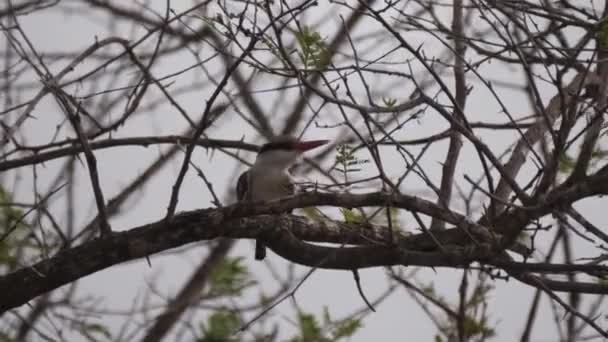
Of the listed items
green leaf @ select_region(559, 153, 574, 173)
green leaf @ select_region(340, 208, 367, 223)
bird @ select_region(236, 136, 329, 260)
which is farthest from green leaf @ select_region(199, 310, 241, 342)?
bird @ select_region(236, 136, 329, 260)

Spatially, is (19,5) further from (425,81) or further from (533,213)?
(533,213)

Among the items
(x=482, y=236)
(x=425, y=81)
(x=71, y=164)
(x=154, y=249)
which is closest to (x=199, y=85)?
(x=71, y=164)

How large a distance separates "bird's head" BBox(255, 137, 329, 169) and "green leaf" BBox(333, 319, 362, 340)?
3.57ft

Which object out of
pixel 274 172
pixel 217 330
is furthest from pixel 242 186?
pixel 217 330

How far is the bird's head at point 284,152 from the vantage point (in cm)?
462

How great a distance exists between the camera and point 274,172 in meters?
4.59

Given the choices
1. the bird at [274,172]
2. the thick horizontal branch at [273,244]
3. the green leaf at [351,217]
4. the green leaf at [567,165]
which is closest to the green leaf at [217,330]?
the thick horizontal branch at [273,244]

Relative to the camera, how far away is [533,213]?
8.80ft

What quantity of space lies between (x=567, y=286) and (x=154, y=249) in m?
1.51

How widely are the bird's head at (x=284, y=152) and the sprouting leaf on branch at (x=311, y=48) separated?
1.37 m

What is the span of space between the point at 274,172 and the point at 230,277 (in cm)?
123

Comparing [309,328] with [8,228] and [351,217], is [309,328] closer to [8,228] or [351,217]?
[351,217]

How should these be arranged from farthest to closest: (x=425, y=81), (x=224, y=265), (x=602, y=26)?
(x=425, y=81), (x=224, y=265), (x=602, y=26)

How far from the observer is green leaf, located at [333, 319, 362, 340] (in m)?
3.77
